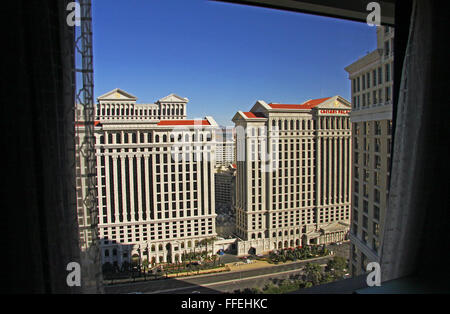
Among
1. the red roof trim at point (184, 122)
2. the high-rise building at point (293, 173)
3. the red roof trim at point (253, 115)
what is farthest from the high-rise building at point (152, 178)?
the high-rise building at point (293, 173)

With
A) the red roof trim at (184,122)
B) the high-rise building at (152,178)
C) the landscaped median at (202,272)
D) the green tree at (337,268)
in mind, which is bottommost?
the landscaped median at (202,272)

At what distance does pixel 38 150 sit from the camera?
41.7 inches

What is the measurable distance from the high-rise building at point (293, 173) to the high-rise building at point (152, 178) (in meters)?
1.61

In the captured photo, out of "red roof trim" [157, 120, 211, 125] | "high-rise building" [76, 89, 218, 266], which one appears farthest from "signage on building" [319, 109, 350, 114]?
"red roof trim" [157, 120, 211, 125]

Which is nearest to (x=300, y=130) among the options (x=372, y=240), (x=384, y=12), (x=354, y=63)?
(x=354, y=63)

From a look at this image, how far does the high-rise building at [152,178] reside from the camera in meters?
8.55

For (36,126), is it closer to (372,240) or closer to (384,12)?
(384,12)

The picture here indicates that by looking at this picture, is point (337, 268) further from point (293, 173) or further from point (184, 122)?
A: point (184, 122)

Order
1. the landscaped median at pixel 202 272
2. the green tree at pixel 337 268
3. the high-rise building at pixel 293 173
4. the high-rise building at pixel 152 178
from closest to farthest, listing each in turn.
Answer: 1. the green tree at pixel 337 268
2. the landscaped median at pixel 202 272
3. the high-rise building at pixel 152 178
4. the high-rise building at pixel 293 173

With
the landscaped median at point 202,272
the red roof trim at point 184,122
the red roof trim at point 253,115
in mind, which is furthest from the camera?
the red roof trim at point 253,115

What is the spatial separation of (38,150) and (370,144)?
3.78 m

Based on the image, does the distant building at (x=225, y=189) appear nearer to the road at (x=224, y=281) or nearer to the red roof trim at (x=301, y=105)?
the red roof trim at (x=301, y=105)

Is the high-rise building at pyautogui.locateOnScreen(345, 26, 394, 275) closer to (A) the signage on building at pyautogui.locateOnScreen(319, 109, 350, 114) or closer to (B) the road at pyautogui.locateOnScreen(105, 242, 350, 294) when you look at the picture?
(B) the road at pyautogui.locateOnScreen(105, 242, 350, 294)

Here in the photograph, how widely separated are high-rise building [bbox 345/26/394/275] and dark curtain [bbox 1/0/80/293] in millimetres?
3129
